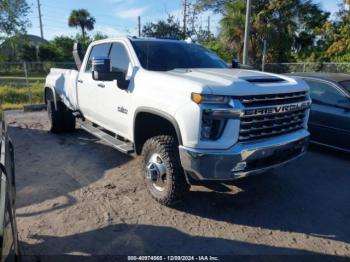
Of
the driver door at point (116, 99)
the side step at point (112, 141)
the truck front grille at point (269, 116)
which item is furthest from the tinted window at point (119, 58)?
the truck front grille at point (269, 116)

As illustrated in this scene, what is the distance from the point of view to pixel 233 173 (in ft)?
11.7

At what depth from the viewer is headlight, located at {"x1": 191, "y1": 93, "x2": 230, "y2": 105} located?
342 cm

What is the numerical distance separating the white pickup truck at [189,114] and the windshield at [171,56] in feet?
0.05

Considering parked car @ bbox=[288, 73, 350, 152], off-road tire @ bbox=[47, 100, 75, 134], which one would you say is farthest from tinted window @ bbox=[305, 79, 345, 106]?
off-road tire @ bbox=[47, 100, 75, 134]

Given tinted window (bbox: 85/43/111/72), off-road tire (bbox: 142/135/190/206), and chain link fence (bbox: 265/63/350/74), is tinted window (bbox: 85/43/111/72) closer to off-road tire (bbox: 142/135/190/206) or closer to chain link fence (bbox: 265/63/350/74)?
off-road tire (bbox: 142/135/190/206)

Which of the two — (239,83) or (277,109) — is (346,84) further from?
(239,83)

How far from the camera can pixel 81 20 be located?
6159cm

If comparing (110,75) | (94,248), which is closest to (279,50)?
(110,75)

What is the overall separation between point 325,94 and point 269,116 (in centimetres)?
330

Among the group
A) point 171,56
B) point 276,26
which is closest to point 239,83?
point 171,56

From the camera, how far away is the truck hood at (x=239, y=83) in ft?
11.4

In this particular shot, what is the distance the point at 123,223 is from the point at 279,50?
20717mm

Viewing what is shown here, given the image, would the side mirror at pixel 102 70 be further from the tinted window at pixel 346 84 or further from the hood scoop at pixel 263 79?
the tinted window at pixel 346 84

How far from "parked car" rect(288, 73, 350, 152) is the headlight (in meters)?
3.56
